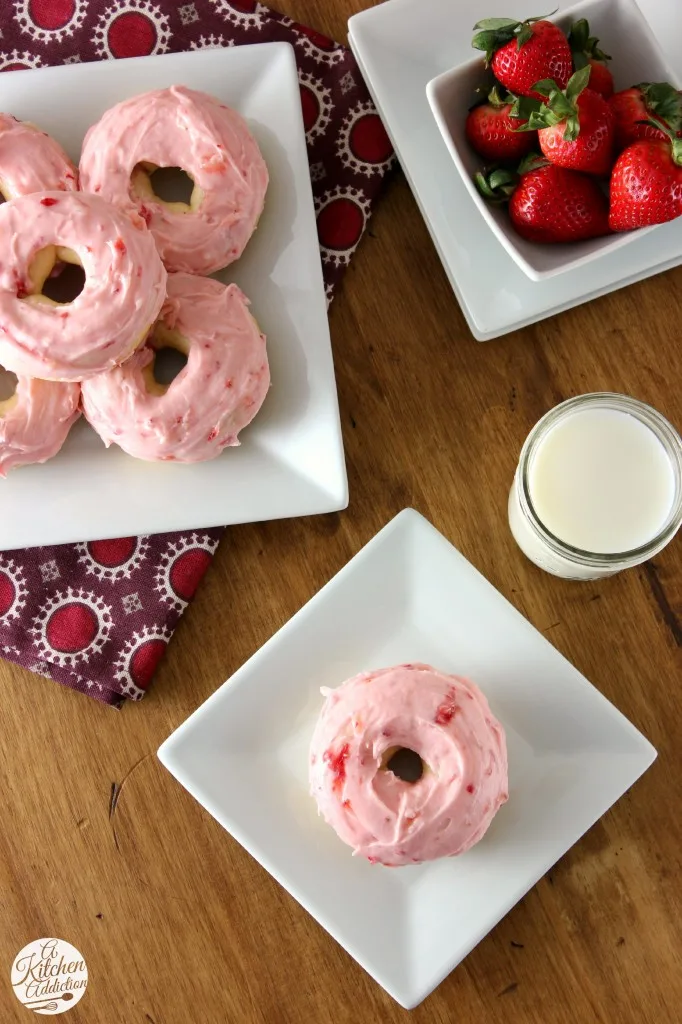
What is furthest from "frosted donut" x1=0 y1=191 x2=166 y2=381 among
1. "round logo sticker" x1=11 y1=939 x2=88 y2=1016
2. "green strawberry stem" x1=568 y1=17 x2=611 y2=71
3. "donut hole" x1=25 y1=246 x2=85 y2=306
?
"round logo sticker" x1=11 y1=939 x2=88 y2=1016

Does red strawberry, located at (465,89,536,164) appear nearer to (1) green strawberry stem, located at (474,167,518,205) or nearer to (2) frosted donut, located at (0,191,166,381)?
(1) green strawberry stem, located at (474,167,518,205)

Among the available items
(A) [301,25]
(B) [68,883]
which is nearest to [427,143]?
(A) [301,25]

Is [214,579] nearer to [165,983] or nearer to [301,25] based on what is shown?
[165,983]

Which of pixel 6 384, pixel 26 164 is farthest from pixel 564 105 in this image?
pixel 6 384

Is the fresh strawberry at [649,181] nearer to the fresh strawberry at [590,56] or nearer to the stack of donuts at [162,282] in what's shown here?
the fresh strawberry at [590,56]

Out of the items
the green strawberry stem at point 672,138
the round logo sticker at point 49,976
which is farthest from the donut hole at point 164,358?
the round logo sticker at point 49,976
